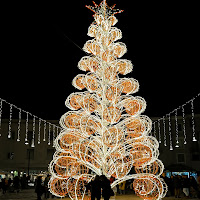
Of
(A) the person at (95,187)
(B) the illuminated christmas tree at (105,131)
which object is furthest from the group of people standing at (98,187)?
(B) the illuminated christmas tree at (105,131)

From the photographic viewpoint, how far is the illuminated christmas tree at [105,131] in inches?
416

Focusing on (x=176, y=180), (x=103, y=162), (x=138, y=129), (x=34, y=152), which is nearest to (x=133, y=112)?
(x=138, y=129)

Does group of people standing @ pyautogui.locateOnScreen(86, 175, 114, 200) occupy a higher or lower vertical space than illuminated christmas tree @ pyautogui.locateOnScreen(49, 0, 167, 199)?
lower

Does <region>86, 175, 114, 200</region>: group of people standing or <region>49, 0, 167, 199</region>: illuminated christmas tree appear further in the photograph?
<region>49, 0, 167, 199</region>: illuminated christmas tree

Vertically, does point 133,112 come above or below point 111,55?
below

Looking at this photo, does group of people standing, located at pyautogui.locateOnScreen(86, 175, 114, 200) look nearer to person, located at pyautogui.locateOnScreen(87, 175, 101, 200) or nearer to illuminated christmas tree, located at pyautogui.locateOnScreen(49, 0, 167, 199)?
person, located at pyautogui.locateOnScreen(87, 175, 101, 200)

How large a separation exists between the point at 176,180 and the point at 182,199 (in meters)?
1.00

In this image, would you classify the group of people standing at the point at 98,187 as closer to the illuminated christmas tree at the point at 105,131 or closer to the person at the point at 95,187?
the person at the point at 95,187

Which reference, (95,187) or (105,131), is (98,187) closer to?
(95,187)

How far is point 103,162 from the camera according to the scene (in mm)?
10867

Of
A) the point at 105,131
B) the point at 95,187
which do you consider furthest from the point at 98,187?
the point at 105,131

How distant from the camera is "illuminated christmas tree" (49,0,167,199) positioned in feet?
34.7

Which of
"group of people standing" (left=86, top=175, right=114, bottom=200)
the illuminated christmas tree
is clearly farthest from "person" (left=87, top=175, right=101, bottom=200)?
the illuminated christmas tree

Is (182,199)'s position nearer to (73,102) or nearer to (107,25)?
(73,102)
